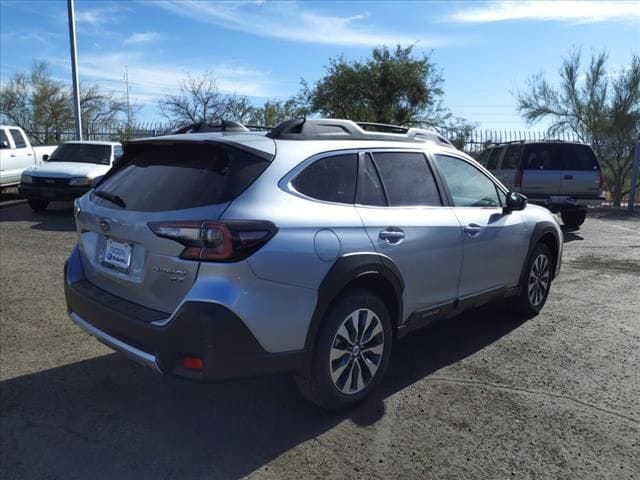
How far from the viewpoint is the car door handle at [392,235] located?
142 inches

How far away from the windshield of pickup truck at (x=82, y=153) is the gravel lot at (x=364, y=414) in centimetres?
838

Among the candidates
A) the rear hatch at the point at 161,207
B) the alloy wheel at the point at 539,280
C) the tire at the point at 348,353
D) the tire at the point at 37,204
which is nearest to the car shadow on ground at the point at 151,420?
the tire at the point at 348,353

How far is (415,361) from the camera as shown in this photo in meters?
4.47

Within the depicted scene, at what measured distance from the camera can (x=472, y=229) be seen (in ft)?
14.5

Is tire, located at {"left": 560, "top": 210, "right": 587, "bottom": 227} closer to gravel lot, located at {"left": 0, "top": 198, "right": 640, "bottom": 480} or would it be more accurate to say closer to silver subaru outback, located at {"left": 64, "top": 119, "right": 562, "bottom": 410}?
gravel lot, located at {"left": 0, "top": 198, "right": 640, "bottom": 480}

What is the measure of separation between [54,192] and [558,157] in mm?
10569

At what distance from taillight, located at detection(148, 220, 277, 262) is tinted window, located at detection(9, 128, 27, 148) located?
1373 cm

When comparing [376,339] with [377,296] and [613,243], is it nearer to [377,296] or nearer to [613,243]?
[377,296]

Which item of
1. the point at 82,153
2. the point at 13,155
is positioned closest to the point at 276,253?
the point at 82,153

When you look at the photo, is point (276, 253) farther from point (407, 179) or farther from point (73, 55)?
point (73, 55)

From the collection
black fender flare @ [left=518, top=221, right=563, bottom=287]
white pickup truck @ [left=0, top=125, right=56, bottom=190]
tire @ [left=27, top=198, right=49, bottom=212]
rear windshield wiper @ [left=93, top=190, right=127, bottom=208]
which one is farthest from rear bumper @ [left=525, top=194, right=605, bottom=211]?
white pickup truck @ [left=0, top=125, right=56, bottom=190]

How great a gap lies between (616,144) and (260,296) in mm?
20671

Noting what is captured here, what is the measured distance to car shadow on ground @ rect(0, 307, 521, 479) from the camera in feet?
10.1

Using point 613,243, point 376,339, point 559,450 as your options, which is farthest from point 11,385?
point 613,243
